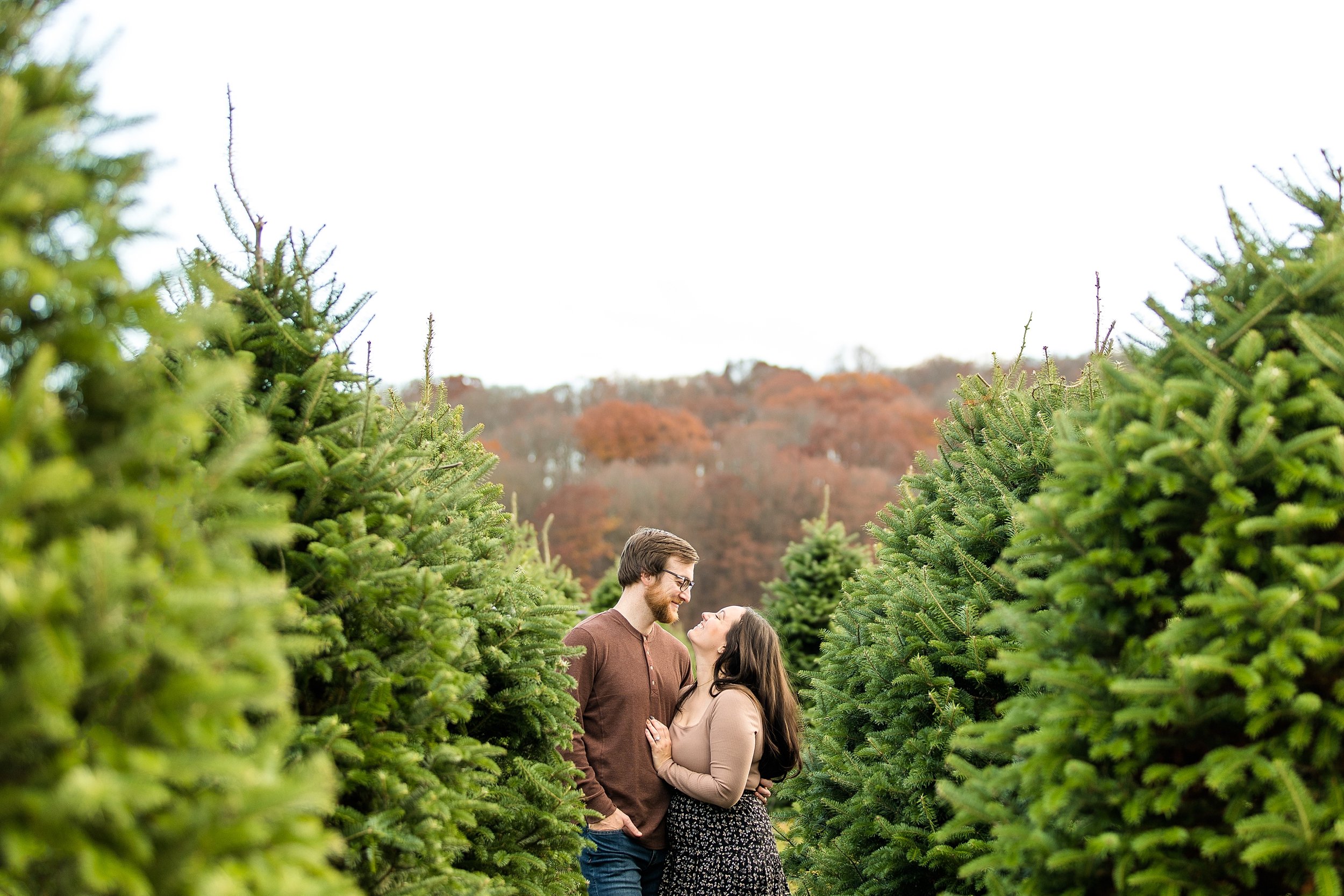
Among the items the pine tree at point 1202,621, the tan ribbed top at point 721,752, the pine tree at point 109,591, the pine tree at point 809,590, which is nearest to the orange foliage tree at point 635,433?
the pine tree at point 809,590

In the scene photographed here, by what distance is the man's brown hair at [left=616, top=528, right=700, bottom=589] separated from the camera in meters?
4.79

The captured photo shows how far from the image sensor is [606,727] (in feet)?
15.2

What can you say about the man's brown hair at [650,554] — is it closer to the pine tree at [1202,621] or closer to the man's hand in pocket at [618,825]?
the man's hand in pocket at [618,825]

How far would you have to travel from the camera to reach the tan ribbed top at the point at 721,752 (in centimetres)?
438

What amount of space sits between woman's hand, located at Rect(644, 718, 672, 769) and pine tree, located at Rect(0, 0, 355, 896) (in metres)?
2.69

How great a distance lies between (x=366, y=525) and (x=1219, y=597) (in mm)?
2532

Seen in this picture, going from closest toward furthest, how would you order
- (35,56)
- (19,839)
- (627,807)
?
1. (19,839)
2. (35,56)
3. (627,807)

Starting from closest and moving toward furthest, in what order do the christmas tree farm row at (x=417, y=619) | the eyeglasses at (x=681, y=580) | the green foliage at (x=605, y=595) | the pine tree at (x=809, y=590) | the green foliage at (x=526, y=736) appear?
1. the christmas tree farm row at (x=417, y=619)
2. the green foliage at (x=526, y=736)
3. the eyeglasses at (x=681, y=580)
4. the pine tree at (x=809, y=590)
5. the green foliage at (x=605, y=595)

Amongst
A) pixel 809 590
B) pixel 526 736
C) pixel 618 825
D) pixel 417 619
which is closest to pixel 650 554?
pixel 526 736

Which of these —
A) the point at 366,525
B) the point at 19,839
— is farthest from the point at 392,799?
the point at 19,839

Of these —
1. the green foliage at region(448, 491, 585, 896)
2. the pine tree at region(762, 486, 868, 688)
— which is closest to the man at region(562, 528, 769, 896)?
the green foliage at region(448, 491, 585, 896)

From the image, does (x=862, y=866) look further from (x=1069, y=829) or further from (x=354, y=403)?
(x=354, y=403)

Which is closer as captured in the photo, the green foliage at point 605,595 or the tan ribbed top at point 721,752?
the tan ribbed top at point 721,752

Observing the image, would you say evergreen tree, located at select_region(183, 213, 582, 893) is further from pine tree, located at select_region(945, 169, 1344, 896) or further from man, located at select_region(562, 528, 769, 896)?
pine tree, located at select_region(945, 169, 1344, 896)
